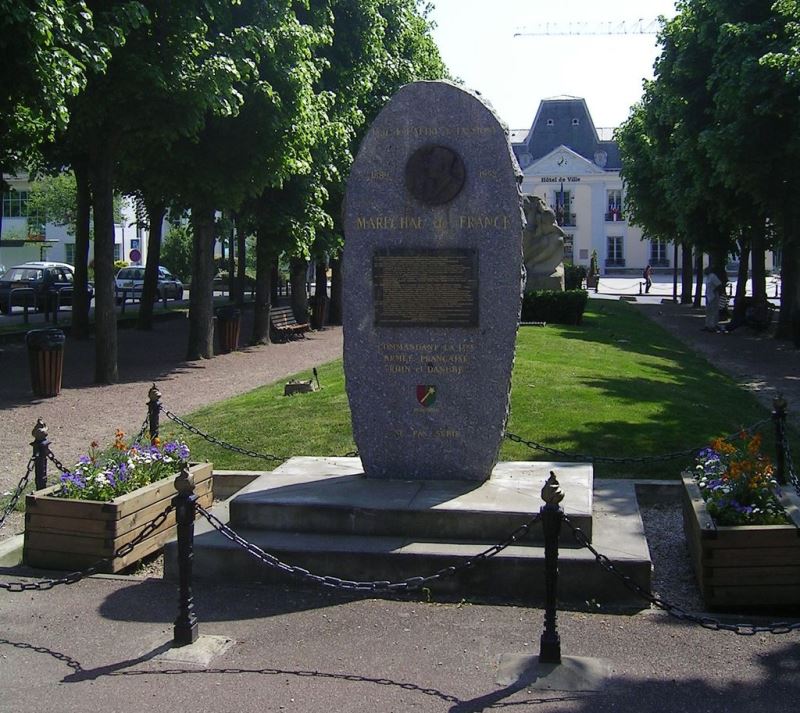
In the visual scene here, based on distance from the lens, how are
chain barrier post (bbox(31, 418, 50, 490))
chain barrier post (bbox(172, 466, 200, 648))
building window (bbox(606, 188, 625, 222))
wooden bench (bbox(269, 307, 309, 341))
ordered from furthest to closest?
building window (bbox(606, 188, 625, 222)) < wooden bench (bbox(269, 307, 309, 341)) < chain barrier post (bbox(31, 418, 50, 490)) < chain barrier post (bbox(172, 466, 200, 648))

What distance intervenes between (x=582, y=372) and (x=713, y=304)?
697 inches

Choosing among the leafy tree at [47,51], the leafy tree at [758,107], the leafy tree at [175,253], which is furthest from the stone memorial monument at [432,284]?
the leafy tree at [175,253]

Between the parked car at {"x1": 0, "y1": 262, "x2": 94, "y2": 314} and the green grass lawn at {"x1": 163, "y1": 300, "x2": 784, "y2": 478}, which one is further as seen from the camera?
the parked car at {"x1": 0, "y1": 262, "x2": 94, "y2": 314}

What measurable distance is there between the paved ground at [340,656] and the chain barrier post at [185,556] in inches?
6.4

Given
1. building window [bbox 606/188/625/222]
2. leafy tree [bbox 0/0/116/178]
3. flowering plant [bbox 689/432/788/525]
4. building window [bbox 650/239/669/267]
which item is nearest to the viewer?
flowering plant [bbox 689/432/788/525]

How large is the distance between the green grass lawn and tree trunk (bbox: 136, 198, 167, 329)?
11.5 m

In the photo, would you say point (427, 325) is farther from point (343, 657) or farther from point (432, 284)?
point (343, 657)

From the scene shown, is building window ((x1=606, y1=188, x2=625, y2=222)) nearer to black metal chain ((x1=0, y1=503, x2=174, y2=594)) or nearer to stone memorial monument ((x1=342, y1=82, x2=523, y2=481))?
stone memorial monument ((x1=342, y1=82, x2=523, y2=481))

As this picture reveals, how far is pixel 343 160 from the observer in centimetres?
2748

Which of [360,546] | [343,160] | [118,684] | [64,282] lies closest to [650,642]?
[360,546]

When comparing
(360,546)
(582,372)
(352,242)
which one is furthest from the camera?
(582,372)

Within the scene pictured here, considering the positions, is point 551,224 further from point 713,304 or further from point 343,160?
point 343,160

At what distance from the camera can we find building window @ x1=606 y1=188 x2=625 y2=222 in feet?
307

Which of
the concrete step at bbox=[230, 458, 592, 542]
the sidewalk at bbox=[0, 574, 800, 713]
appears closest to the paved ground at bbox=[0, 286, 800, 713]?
the sidewalk at bbox=[0, 574, 800, 713]
